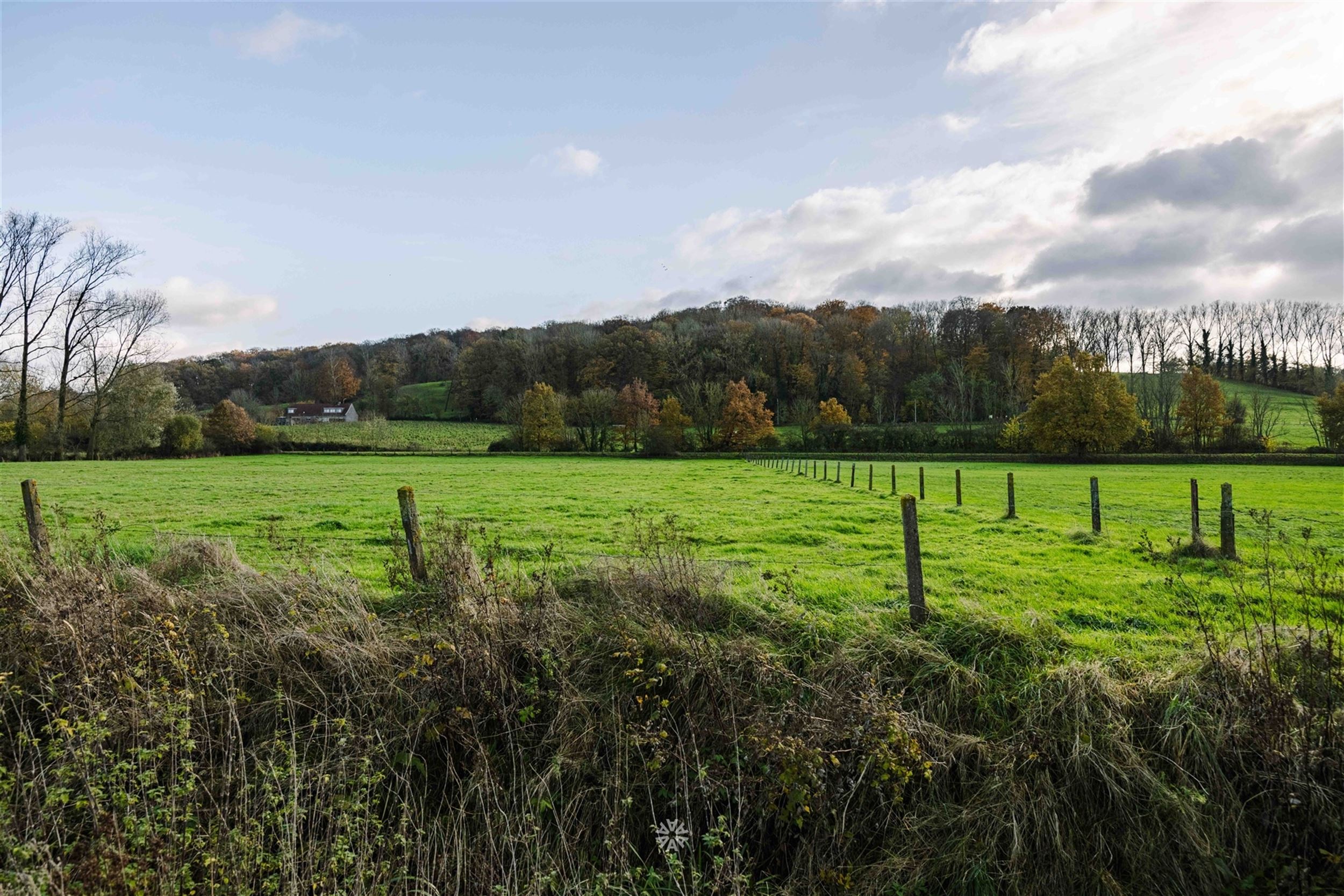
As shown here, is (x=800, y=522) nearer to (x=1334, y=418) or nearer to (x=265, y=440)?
(x=1334, y=418)

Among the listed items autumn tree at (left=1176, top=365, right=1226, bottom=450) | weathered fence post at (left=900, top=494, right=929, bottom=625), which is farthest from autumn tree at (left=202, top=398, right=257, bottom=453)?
autumn tree at (left=1176, top=365, right=1226, bottom=450)

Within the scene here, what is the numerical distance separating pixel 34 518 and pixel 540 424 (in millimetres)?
61557

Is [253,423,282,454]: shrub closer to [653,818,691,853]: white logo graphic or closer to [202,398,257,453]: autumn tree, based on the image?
[202,398,257,453]: autumn tree

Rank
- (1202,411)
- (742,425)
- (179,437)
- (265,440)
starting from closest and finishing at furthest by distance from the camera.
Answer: (179,437) < (1202,411) < (265,440) < (742,425)

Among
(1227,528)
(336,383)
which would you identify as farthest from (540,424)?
(1227,528)

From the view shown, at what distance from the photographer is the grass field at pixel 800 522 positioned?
8.03 metres

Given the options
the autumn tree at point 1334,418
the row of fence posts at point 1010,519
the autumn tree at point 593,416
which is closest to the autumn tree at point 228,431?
the autumn tree at point 593,416

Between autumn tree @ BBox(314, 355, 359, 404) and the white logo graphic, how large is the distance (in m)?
120

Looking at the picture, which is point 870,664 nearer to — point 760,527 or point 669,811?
point 669,811

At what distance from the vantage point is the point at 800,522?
1512 cm

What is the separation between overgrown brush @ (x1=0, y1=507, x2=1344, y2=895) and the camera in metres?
4.58

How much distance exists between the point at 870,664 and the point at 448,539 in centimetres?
494

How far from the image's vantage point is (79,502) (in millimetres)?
19516

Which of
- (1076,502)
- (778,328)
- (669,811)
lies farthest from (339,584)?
(778,328)
